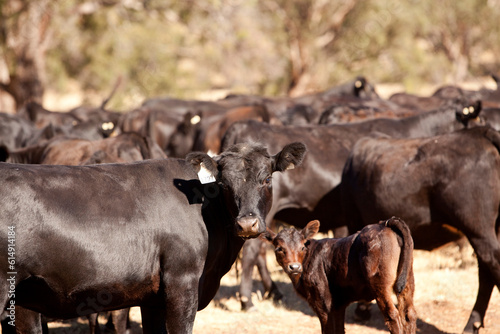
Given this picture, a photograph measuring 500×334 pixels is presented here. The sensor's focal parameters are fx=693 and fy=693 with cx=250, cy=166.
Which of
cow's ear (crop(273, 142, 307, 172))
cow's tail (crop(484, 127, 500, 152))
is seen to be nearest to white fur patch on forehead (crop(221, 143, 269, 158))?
cow's ear (crop(273, 142, 307, 172))

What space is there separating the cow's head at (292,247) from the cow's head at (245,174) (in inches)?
21.0

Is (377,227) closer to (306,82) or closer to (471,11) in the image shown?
(306,82)

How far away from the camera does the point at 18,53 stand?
65.7 feet

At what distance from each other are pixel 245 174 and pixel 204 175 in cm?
29

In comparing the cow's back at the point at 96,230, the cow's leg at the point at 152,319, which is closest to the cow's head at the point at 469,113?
the cow's back at the point at 96,230

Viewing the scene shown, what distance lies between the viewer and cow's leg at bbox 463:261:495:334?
642cm

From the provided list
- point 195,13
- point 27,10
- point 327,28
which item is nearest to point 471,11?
point 327,28

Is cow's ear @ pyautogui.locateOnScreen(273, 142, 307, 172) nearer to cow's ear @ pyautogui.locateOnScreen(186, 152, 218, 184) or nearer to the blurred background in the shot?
cow's ear @ pyautogui.locateOnScreen(186, 152, 218, 184)

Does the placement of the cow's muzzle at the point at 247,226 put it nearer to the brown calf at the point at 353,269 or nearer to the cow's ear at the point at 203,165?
the cow's ear at the point at 203,165

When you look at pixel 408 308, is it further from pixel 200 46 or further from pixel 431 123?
pixel 200 46

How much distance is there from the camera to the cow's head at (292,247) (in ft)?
17.9

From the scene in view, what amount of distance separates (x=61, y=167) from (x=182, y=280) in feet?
3.59

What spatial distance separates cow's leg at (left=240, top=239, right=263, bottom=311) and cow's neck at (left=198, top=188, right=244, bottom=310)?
8.40 feet

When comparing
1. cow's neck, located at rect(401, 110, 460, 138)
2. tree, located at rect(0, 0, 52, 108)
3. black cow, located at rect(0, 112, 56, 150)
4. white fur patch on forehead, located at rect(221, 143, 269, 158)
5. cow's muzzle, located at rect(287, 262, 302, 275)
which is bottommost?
cow's muzzle, located at rect(287, 262, 302, 275)
